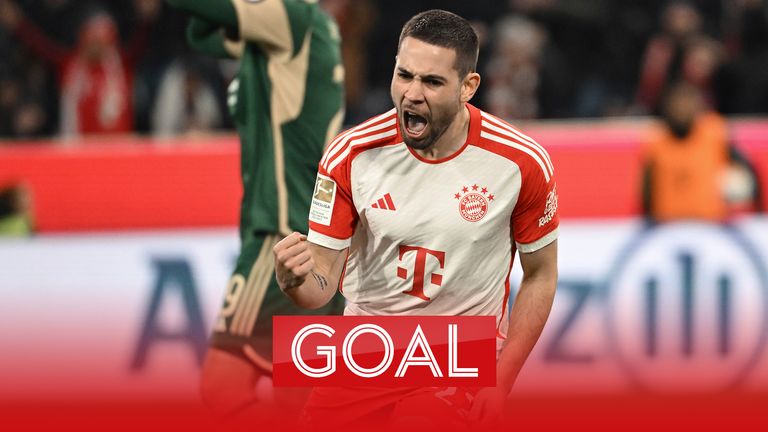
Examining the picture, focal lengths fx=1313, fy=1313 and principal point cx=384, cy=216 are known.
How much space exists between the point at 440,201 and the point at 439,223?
69 mm

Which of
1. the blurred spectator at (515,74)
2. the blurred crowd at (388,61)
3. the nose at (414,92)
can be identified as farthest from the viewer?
the blurred crowd at (388,61)

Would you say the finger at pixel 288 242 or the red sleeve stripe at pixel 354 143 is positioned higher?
the red sleeve stripe at pixel 354 143

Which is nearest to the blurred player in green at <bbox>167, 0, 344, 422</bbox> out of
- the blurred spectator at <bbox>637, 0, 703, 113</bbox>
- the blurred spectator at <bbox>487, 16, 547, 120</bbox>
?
the blurred spectator at <bbox>487, 16, 547, 120</bbox>

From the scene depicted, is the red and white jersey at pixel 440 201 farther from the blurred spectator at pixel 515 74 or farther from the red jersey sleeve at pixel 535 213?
the blurred spectator at pixel 515 74

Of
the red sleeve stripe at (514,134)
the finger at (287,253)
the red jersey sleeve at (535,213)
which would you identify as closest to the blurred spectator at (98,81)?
the red sleeve stripe at (514,134)

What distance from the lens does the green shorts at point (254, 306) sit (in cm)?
520

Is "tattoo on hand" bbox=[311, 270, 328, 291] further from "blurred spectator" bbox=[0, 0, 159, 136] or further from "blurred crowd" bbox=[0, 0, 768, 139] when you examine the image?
"blurred spectator" bbox=[0, 0, 159, 136]

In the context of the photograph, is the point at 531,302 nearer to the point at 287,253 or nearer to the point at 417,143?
the point at 417,143

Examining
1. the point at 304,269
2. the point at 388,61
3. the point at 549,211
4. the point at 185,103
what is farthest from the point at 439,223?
the point at 388,61

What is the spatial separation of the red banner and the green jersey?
1.07 m

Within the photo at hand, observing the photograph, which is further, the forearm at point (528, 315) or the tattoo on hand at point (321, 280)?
the forearm at point (528, 315)

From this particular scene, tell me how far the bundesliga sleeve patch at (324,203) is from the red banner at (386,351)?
0.32 meters

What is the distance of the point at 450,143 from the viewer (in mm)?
4082

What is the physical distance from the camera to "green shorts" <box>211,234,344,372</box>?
520cm
